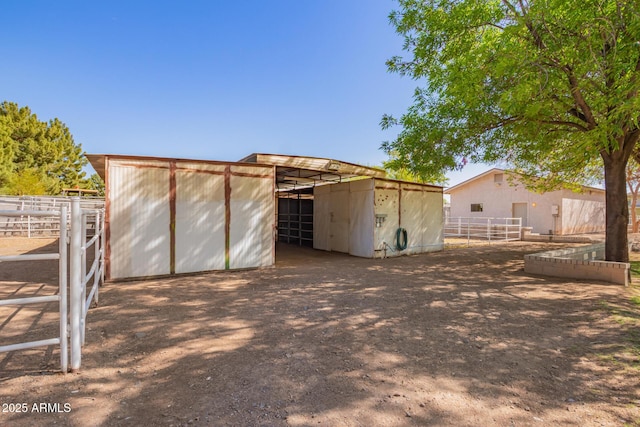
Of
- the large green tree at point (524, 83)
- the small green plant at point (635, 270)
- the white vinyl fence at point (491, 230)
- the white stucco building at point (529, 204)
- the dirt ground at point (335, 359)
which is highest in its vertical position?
the large green tree at point (524, 83)

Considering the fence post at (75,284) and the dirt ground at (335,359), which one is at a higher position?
the fence post at (75,284)

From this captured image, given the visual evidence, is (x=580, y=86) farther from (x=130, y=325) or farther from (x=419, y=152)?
(x=130, y=325)

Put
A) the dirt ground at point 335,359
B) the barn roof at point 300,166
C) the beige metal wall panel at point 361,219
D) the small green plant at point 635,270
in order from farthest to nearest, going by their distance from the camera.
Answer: the beige metal wall panel at point 361,219 → the barn roof at point 300,166 → the small green plant at point 635,270 → the dirt ground at point 335,359

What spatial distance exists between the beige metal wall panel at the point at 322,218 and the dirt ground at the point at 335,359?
579cm

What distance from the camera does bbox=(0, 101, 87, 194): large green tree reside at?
68.2 ft

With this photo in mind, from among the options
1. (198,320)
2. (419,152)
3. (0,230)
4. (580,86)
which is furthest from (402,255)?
(0,230)

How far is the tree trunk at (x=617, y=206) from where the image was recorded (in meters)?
6.60

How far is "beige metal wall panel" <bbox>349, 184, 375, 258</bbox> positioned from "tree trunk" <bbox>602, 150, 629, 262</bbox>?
5.45 meters

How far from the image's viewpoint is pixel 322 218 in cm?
1148

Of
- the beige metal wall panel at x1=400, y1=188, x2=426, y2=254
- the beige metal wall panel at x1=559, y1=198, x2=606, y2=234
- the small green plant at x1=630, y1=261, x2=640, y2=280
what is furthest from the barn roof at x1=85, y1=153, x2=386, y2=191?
the beige metal wall panel at x1=559, y1=198, x2=606, y2=234

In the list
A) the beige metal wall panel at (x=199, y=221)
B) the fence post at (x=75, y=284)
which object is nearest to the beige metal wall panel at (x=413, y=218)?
the beige metal wall panel at (x=199, y=221)

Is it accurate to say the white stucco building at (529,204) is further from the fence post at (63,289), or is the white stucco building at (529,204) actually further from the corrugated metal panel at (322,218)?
the fence post at (63,289)

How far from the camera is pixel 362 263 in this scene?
333 inches

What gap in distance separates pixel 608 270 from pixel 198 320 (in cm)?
733
